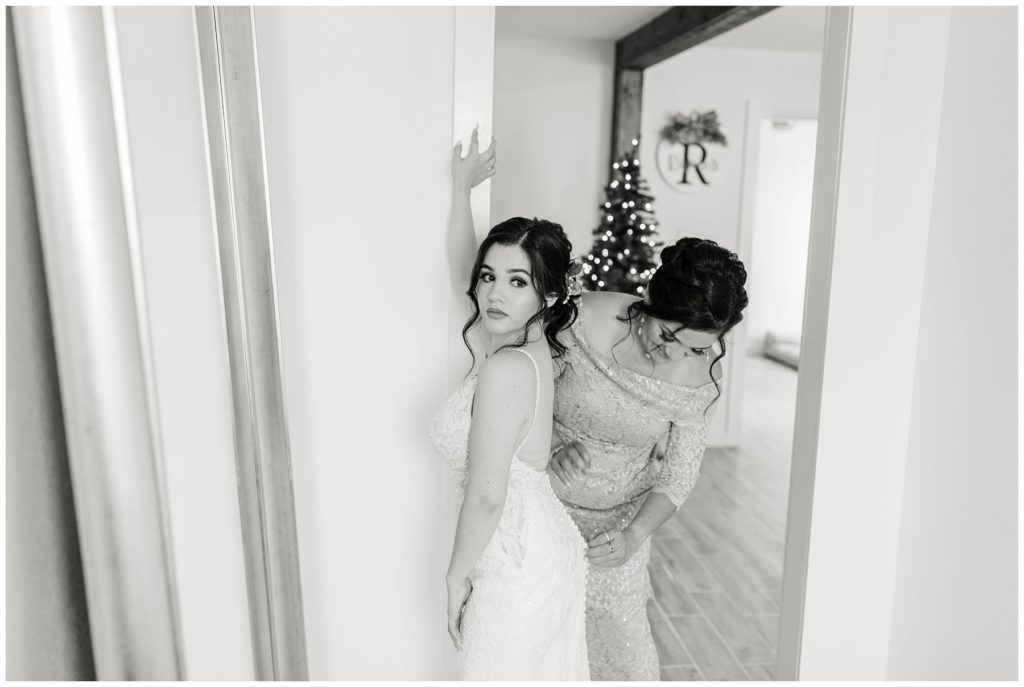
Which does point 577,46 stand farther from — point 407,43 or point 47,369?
point 47,369

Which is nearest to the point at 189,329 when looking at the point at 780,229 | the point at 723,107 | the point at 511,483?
the point at 511,483

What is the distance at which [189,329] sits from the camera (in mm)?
1776

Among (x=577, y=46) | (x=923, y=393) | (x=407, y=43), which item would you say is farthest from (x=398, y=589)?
(x=577, y=46)

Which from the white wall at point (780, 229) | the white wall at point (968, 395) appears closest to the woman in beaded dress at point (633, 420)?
the white wall at point (968, 395)

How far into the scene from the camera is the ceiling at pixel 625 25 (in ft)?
15.3

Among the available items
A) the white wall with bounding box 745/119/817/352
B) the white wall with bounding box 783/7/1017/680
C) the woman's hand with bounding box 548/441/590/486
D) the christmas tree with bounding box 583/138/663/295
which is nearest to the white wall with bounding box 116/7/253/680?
the woman's hand with bounding box 548/441/590/486

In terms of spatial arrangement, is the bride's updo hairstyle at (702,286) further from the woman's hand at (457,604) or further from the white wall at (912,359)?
the woman's hand at (457,604)

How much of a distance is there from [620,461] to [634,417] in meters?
0.19

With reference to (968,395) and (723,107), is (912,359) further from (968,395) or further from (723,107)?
(723,107)

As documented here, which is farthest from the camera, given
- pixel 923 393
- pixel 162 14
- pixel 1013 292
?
pixel 923 393

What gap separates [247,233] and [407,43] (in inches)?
51.0

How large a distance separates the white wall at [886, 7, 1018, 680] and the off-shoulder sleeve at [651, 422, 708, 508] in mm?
640

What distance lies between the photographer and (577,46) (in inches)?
217

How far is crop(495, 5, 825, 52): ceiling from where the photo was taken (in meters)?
4.66
